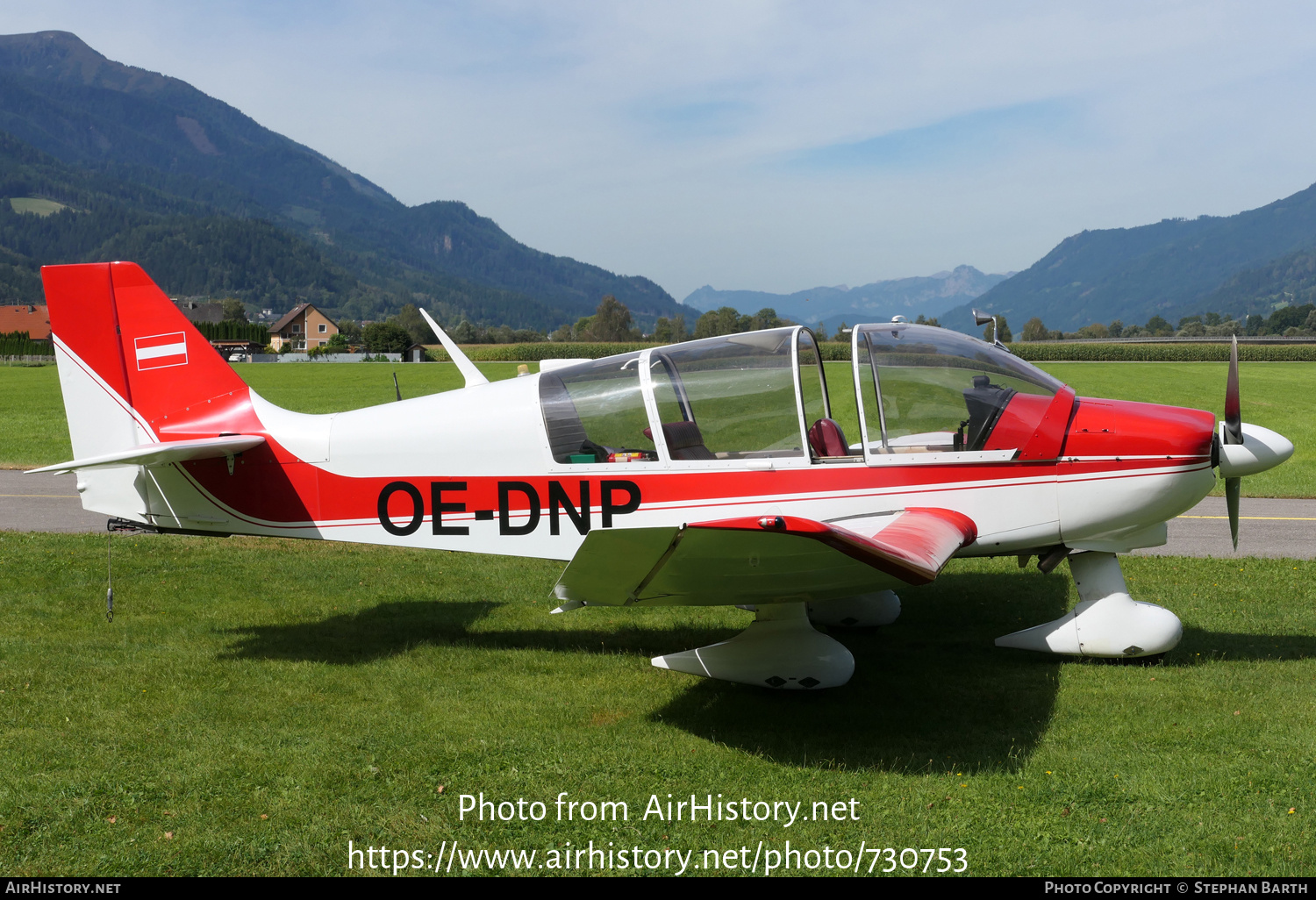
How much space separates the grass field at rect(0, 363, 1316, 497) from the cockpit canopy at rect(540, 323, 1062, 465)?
0.18m

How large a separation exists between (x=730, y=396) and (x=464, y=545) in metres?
2.08

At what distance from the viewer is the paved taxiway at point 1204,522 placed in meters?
9.80

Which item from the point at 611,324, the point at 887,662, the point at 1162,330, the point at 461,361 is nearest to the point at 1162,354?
the point at 611,324

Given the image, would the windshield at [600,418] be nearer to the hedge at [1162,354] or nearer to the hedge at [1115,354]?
the hedge at [1115,354]

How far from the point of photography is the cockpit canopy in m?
5.85

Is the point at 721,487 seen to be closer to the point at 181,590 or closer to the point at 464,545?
the point at 464,545

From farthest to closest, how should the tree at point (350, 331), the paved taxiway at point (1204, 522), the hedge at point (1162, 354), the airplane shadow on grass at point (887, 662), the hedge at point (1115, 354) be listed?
1. the tree at point (350, 331)
2. the hedge at point (1162, 354)
3. the hedge at point (1115, 354)
4. the paved taxiway at point (1204, 522)
5. the airplane shadow on grass at point (887, 662)

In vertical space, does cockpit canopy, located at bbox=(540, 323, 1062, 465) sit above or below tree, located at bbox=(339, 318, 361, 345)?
below

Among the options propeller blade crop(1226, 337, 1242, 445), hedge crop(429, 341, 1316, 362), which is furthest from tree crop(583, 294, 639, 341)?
propeller blade crop(1226, 337, 1242, 445)

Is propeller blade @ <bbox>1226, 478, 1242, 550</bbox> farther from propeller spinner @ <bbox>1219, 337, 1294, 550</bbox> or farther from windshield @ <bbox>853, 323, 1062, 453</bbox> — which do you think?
windshield @ <bbox>853, 323, 1062, 453</bbox>

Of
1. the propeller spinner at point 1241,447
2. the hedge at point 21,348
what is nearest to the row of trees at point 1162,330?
the hedge at point 21,348

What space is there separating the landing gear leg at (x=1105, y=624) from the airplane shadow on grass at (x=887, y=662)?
7.0 inches

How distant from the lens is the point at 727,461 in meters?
5.80
